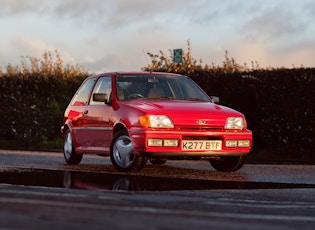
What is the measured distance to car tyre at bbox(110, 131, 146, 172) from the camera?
12.6 metres

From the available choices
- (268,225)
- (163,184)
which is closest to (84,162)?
(163,184)

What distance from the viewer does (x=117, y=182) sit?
10711 millimetres

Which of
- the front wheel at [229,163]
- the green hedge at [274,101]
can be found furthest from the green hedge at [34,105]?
the front wheel at [229,163]

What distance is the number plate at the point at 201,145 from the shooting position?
40.5ft

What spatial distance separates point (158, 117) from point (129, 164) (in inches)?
39.0

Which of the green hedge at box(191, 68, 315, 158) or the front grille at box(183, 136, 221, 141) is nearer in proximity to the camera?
the front grille at box(183, 136, 221, 141)

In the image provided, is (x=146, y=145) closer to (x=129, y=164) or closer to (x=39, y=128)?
(x=129, y=164)

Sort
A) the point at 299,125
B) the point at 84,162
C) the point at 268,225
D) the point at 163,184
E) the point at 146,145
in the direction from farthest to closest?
the point at 299,125 → the point at 84,162 → the point at 146,145 → the point at 163,184 → the point at 268,225

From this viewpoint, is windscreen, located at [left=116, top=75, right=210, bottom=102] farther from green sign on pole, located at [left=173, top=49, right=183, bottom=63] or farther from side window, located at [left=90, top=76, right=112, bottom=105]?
green sign on pole, located at [left=173, top=49, right=183, bottom=63]

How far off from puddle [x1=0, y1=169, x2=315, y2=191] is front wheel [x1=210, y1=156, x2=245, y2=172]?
82.1 inches

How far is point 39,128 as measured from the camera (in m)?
25.5

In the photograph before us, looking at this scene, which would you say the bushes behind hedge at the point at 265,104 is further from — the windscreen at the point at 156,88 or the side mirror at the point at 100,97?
the side mirror at the point at 100,97

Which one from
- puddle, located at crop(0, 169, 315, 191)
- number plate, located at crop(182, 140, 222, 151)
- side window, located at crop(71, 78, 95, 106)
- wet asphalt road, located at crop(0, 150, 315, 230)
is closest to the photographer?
wet asphalt road, located at crop(0, 150, 315, 230)

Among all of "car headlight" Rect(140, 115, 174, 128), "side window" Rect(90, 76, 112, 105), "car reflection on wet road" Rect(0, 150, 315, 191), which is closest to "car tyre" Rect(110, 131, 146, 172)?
"car reflection on wet road" Rect(0, 150, 315, 191)
